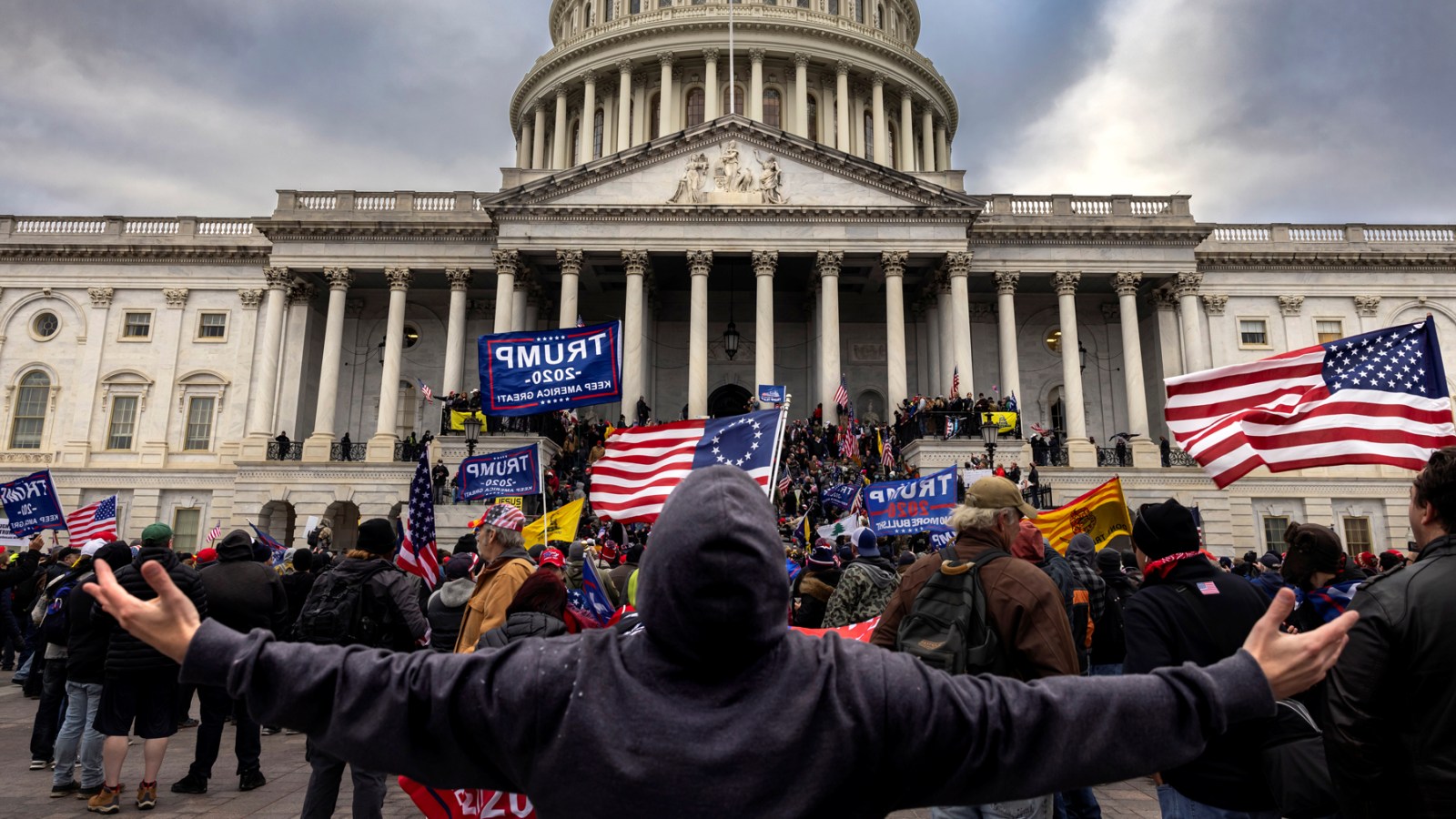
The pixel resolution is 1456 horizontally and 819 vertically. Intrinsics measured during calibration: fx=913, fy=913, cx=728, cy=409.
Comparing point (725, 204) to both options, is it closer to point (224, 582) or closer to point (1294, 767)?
point (224, 582)

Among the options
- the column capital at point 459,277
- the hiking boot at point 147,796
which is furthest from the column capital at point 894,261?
the hiking boot at point 147,796

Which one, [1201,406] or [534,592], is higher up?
[1201,406]

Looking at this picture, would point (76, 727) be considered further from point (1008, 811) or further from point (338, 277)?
point (338, 277)

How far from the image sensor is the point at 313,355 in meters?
39.2

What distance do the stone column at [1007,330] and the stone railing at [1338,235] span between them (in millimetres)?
9925

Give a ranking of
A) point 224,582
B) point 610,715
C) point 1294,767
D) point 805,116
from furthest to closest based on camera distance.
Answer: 1. point 805,116
2. point 224,582
3. point 1294,767
4. point 610,715

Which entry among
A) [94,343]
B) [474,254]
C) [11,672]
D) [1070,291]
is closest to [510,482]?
[11,672]

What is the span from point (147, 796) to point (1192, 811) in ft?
26.6

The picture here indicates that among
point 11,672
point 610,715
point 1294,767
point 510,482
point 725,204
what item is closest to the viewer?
point 610,715

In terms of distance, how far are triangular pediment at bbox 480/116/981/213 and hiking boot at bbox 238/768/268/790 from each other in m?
27.7

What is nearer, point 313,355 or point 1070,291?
point 1070,291

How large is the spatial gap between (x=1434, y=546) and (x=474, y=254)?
36.7 meters

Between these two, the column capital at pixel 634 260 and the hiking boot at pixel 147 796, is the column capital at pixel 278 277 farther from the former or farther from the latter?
the hiking boot at pixel 147 796

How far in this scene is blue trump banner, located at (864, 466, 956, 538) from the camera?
51.4ft
